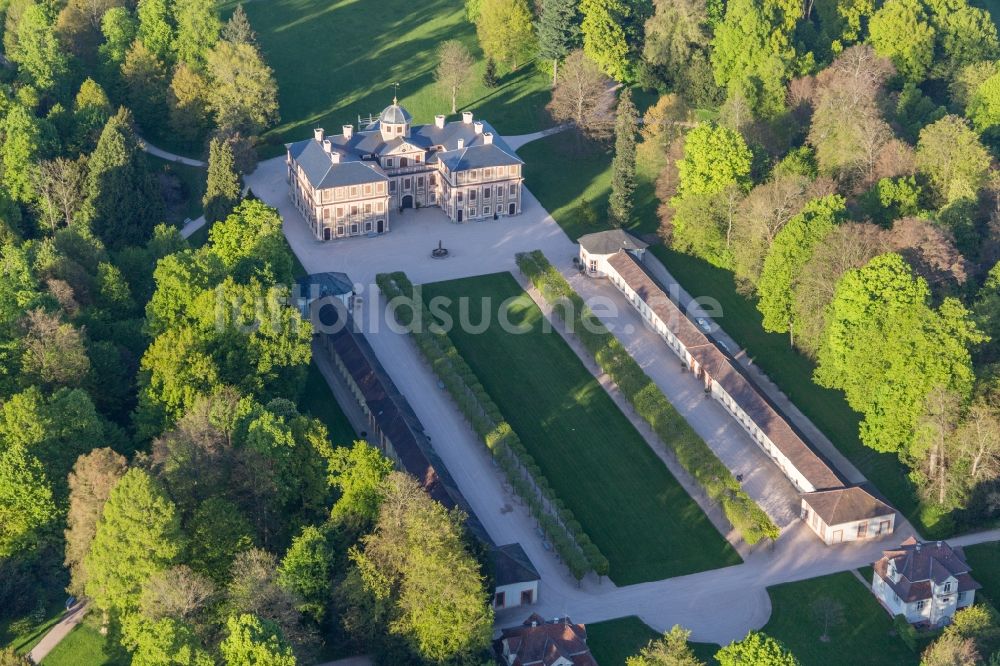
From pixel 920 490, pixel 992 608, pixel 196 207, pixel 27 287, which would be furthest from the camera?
pixel 196 207

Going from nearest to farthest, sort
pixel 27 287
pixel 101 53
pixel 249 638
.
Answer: pixel 249 638 < pixel 27 287 < pixel 101 53

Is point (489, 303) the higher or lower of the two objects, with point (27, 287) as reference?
lower

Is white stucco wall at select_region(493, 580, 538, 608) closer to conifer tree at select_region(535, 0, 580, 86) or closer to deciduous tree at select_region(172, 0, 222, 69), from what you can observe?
conifer tree at select_region(535, 0, 580, 86)

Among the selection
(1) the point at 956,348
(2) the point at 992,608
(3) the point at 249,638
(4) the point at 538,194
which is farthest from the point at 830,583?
(4) the point at 538,194

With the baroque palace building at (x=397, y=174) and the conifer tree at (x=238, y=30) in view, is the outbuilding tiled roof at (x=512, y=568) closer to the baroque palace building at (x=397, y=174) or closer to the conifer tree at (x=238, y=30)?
the baroque palace building at (x=397, y=174)

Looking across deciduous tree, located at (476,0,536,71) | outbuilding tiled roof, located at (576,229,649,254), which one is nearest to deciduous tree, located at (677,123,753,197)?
outbuilding tiled roof, located at (576,229,649,254)

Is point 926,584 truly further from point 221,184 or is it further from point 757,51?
point 221,184

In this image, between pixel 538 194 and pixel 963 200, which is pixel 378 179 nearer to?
pixel 538 194
